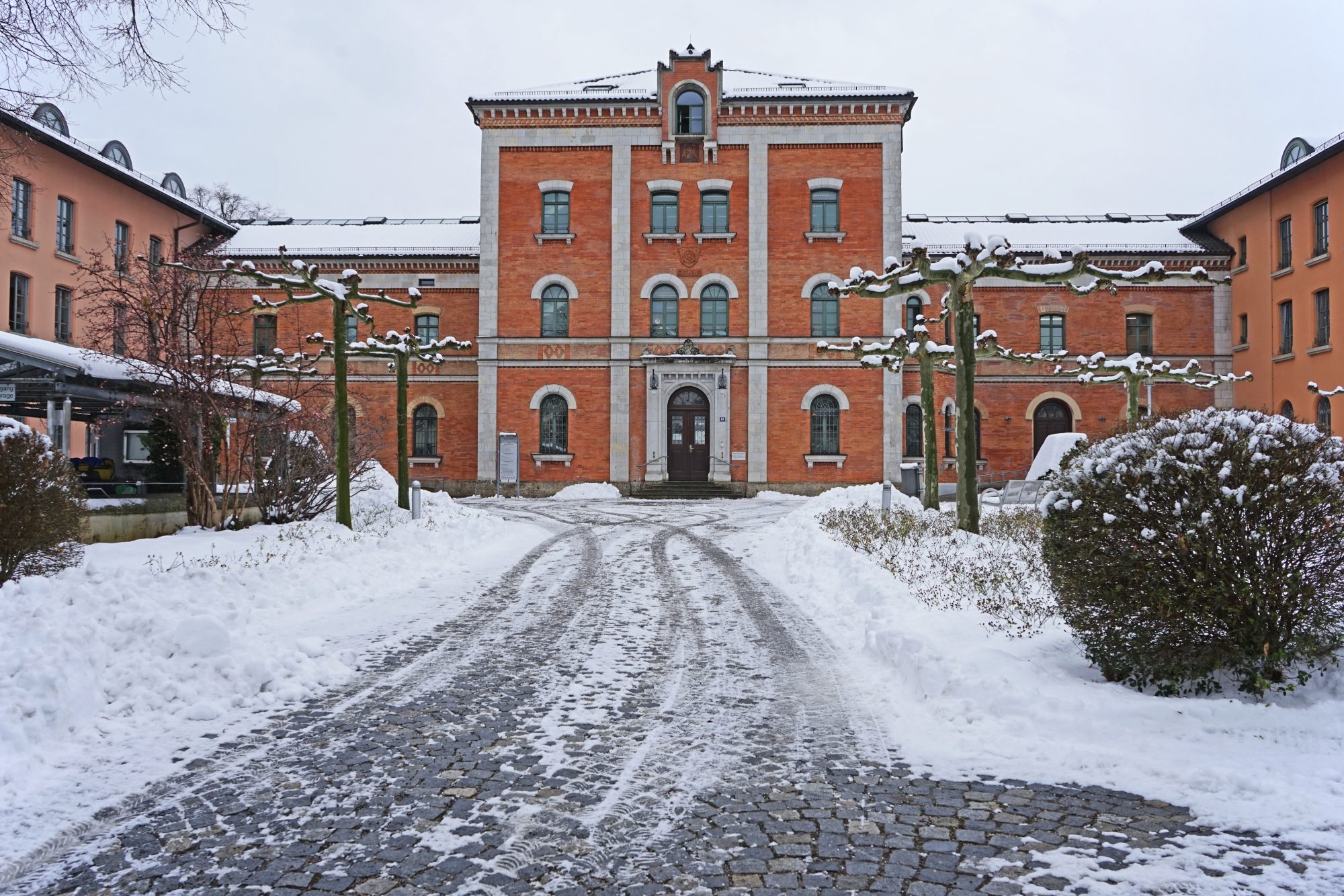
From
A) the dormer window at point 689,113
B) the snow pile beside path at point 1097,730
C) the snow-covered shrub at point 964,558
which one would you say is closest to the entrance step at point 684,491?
the snow-covered shrub at point 964,558

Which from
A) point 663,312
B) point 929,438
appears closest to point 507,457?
point 663,312

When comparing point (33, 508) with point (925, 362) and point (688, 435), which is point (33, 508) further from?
point (688, 435)

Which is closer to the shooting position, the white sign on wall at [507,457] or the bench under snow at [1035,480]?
the bench under snow at [1035,480]

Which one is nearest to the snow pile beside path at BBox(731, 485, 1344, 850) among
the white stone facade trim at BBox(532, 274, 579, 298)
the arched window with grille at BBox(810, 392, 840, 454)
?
the arched window with grille at BBox(810, 392, 840, 454)

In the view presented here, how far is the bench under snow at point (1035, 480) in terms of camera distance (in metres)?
20.1

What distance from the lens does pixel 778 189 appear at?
28.7 meters

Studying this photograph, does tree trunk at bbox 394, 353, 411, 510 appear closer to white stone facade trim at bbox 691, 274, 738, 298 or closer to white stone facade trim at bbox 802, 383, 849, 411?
white stone facade trim at bbox 691, 274, 738, 298

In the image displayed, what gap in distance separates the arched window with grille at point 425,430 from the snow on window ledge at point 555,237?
712 cm

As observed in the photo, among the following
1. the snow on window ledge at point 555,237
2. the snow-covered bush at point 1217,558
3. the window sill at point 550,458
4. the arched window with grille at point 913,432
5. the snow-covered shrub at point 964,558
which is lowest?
the snow-covered shrub at point 964,558

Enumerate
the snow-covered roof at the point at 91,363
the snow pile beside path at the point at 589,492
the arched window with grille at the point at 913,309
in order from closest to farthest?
the snow-covered roof at the point at 91,363 → the snow pile beside path at the point at 589,492 → the arched window with grille at the point at 913,309

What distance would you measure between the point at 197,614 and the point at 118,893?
345 centimetres

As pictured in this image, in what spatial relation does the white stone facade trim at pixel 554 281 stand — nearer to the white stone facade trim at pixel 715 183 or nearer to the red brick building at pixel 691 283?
the red brick building at pixel 691 283

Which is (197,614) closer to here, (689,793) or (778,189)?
(689,793)

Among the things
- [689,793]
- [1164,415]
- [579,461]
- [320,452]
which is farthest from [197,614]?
[579,461]
